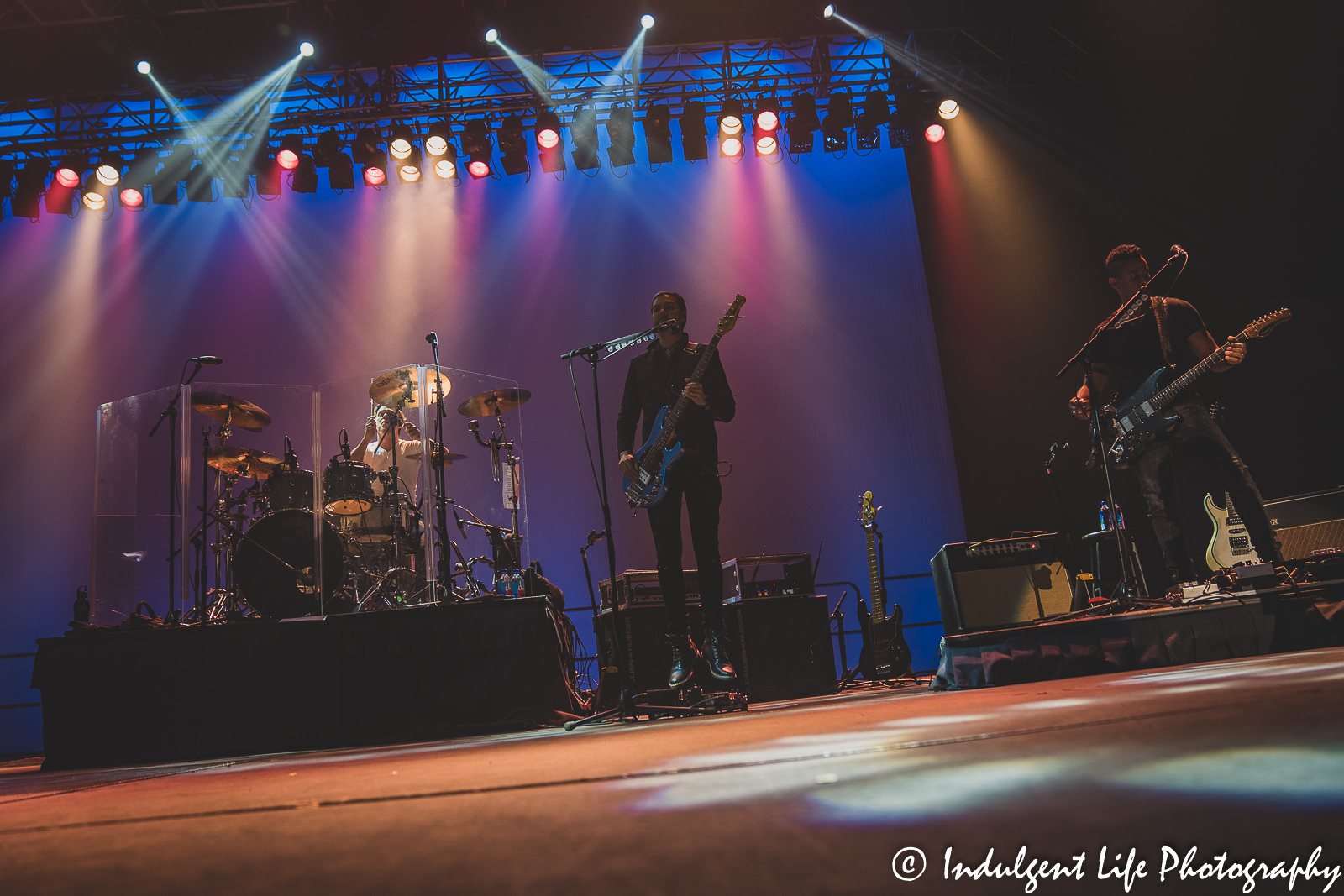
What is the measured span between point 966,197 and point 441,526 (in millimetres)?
5536

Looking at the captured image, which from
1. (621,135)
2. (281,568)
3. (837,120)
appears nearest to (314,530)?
(281,568)

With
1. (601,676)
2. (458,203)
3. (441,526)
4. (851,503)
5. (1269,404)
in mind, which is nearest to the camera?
(601,676)

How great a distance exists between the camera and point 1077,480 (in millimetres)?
6598

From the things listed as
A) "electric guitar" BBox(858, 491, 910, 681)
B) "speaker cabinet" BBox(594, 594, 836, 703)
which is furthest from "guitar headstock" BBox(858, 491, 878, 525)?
"speaker cabinet" BBox(594, 594, 836, 703)

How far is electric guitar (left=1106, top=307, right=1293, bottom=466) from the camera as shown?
11.9 ft

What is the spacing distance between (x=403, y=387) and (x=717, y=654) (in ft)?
8.84

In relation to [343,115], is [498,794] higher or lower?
lower

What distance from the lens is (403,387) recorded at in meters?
5.02

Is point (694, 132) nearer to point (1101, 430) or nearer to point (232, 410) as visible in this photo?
point (232, 410)

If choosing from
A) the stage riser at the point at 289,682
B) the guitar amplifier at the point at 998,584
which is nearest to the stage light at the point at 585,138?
the guitar amplifier at the point at 998,584

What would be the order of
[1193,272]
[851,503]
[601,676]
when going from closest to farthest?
[601,676]
[1193,272]
[851,503]

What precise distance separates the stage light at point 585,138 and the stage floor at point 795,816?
21.6 feet

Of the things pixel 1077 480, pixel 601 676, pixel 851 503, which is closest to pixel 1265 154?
pixel 1077 480

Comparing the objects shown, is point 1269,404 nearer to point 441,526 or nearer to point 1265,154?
point 1265,154
